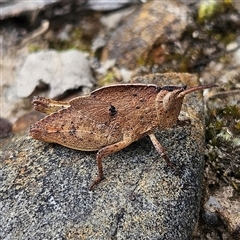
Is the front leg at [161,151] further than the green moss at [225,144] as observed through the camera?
No

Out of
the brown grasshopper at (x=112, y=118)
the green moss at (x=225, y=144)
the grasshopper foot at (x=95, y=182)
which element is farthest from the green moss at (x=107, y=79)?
the grasshopper foot at (x=95, y=182)

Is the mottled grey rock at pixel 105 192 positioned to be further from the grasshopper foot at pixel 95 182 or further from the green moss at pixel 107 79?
the green moss at pixel 107 79

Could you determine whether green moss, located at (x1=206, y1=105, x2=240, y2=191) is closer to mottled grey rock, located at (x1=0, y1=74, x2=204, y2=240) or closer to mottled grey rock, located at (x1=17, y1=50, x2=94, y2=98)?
mottled grey rock, located at (x1=0, y1=74, x2=204, y2=240)

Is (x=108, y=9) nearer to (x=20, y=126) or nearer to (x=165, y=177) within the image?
(x=20, y=126)

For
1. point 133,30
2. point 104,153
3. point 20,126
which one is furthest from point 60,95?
point 104,153

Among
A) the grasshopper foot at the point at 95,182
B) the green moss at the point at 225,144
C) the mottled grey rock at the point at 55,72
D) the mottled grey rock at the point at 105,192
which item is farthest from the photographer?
the mottled grey rock at the point at 55,72

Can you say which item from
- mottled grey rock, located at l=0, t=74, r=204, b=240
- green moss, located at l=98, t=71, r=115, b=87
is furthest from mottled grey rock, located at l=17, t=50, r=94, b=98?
mottled grey rock, located at l=0, t=74, r=204, b=240

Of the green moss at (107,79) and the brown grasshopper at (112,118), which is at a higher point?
the brown grasshopper at (112,118)

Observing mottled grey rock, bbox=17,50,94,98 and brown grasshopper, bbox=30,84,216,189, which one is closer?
brown grasshopper, bbox=30,84,216,189

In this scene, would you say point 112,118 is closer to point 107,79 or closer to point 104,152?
point 104,152
